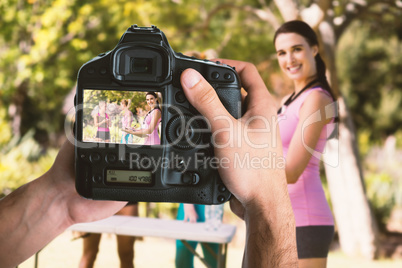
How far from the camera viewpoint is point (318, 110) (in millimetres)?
1298

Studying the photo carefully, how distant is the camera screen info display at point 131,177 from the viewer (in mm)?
699

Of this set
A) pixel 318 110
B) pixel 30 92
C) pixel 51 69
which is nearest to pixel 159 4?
pixel 51 69

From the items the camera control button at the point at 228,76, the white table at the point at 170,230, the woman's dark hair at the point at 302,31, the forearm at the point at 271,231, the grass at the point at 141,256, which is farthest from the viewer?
the grass at the point at 141,256

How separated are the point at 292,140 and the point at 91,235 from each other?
183 cm

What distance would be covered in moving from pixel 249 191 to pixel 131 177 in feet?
0.65

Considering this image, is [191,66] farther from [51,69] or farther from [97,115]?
[51,69]

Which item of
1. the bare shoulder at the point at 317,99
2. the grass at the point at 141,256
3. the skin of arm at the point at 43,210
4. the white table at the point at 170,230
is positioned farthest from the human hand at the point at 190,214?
the skin of arm at the point at 43,210

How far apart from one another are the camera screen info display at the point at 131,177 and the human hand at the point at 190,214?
165 cm

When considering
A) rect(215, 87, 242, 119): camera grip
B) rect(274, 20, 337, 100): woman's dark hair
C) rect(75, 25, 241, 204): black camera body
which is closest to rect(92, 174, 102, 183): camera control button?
rect(75, 25, 241, 204): black camera body

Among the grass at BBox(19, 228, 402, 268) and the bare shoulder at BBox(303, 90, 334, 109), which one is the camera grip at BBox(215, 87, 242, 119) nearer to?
the bare shoulder at BBox(303, 90, 334, 109)

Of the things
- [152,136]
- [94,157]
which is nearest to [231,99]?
[152,136]

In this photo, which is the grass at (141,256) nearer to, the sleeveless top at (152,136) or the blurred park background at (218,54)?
the blurred park background at (218,54)

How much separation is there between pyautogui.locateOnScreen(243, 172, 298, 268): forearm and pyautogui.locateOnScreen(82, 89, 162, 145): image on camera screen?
0.20 meters

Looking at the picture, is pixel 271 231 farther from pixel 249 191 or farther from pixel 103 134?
pixel 103 134
